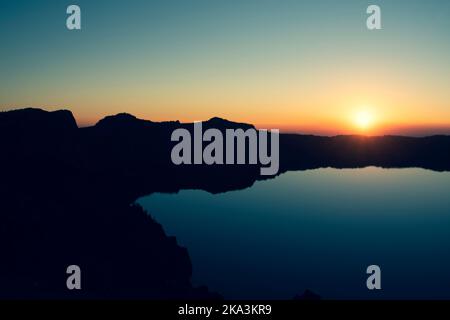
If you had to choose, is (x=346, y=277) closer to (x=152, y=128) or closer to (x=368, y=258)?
(x=368, y=258)

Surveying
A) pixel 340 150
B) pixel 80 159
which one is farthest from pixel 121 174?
pixel 340 150

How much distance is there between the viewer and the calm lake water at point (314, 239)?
4162cm

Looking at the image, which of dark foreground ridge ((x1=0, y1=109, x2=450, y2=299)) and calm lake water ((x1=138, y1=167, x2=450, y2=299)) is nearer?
dark foreground ridge ((x1=0, y1=109, x2=450, y2=299))

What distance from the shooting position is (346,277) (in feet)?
145

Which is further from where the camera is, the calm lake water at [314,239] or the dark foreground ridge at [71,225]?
the calm lake water at [314,239]

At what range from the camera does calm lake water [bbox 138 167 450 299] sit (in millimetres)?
41625

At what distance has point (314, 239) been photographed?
58.0 metres

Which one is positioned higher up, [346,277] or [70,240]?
[70,240]

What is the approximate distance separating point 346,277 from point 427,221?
35.5m

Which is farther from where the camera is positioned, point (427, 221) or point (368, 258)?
point (427, 221)

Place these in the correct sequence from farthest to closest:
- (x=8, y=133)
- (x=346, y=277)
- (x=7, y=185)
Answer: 1. (x=8, y=133)
2. (x=346, y=277)
3. (x=7, y=185)

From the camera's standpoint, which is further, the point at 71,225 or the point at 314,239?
the point at 314,239

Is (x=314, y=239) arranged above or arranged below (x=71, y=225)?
below
